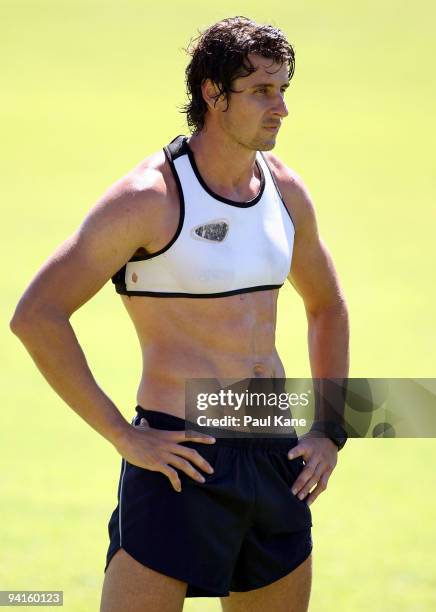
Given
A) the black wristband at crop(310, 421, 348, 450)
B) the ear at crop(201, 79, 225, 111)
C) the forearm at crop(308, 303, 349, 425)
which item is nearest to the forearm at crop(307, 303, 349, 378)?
the forearm at crop(308, 303, 349, 425)

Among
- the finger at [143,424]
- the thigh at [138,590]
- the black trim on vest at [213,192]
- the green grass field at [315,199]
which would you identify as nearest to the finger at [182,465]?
the finger at [143,424]

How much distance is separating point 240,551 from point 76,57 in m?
11.5

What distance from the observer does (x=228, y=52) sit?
3047 millimetres

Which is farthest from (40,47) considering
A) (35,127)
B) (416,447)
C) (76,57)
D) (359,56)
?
(416,447)

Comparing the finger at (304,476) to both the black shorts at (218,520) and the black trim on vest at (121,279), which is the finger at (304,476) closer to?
the black shorts at (218,520)

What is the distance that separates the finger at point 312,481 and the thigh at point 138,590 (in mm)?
381

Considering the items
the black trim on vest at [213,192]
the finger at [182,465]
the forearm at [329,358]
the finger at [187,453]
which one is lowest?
the finger at [182,465]

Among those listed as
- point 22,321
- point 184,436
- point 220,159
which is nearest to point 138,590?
point 184,436

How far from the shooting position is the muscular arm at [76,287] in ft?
9.20

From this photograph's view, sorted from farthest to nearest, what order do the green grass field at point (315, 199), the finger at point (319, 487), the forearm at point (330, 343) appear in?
the green grass field at point (315, 199) < the forearm at point (330, 343) < the finger at point (319, 487)

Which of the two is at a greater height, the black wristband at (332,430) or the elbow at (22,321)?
the elbow at (22,321)

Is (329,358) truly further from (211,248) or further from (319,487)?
(211,248)

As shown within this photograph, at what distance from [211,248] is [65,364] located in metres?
0.43

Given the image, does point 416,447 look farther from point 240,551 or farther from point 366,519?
point 240,551
